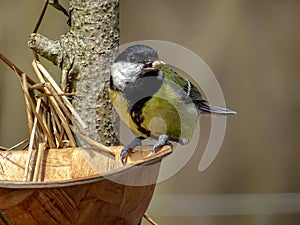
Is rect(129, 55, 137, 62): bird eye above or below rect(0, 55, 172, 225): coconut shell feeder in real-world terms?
above

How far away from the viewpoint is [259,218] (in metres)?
2.64

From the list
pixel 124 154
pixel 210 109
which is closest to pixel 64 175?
pixel 124 154

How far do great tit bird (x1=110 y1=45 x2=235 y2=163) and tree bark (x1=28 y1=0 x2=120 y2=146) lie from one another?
25 mm

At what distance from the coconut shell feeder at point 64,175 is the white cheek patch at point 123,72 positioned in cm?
10

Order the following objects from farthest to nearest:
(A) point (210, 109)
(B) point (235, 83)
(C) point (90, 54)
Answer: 1. (B) point (235, 83)
2. (A) point (210, 109)
3. (C) point (90, 54)

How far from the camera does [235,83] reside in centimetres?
256

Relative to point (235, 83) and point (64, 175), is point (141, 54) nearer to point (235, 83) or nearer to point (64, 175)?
point (64, 175)

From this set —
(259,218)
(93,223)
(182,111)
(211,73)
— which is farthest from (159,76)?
(259,218)

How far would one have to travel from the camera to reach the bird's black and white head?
1177mm

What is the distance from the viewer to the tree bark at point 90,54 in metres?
1.17

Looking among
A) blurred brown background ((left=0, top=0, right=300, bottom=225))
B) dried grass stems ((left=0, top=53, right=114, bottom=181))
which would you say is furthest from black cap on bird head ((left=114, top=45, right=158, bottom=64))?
blurred brown background ((left=0, top=0, right=300, bottom=225))

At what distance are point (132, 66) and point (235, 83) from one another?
4.55 ft

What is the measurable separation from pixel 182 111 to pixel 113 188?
0.43 metres

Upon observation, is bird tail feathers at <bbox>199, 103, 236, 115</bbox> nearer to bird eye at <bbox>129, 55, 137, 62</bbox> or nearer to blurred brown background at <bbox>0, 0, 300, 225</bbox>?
bird eye at <bbox>129, 55, 137, 62</bbox>
